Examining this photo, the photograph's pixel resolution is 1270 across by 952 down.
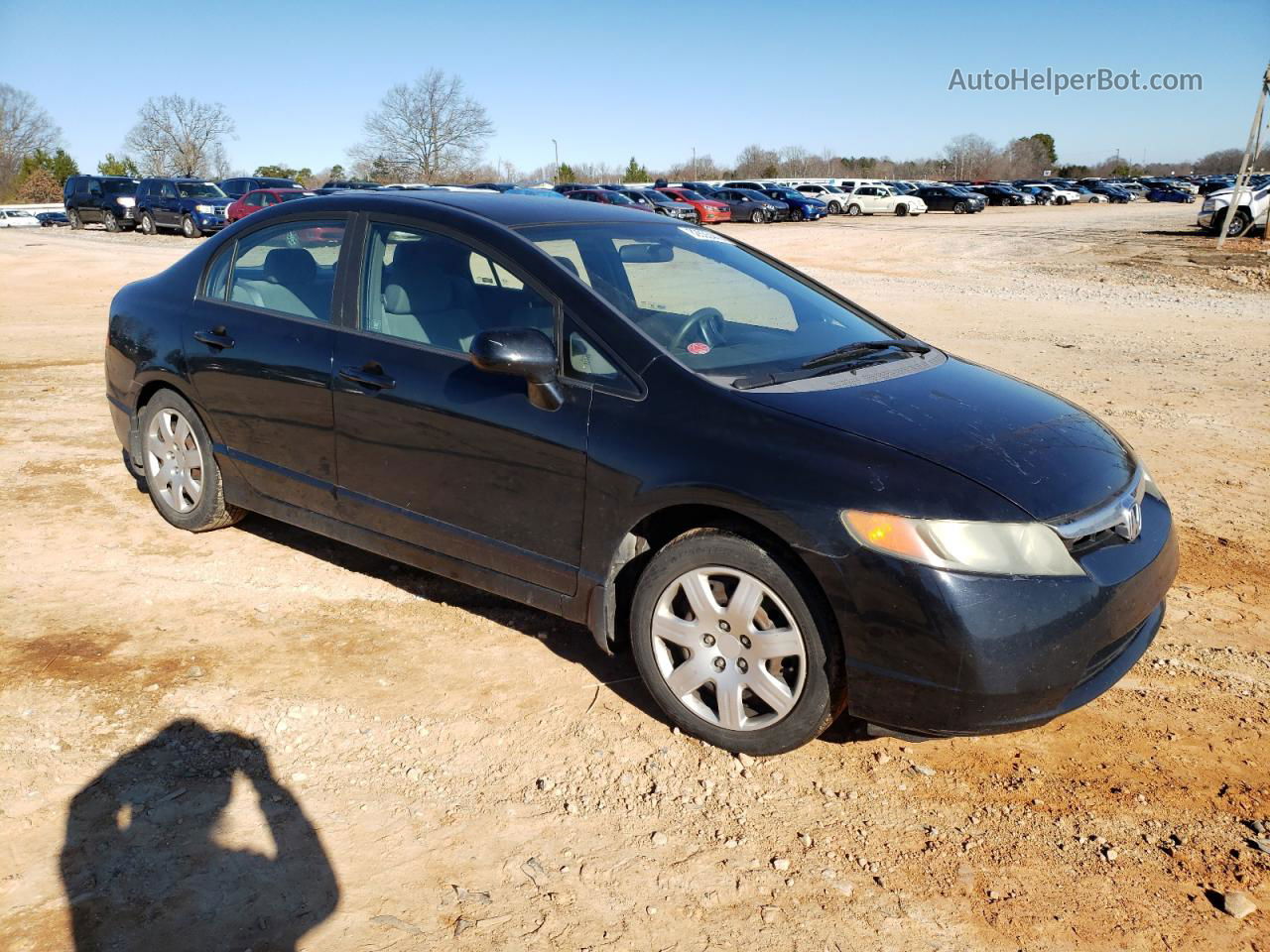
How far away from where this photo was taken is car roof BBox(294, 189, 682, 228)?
4.04m

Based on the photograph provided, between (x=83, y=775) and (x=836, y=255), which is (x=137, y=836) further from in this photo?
(x=836, y=255)

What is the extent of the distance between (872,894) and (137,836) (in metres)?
2.01

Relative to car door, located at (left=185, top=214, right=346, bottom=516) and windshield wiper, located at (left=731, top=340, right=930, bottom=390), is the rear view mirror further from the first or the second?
car door, located at (left=185, top=214, right=346, bottom=516)

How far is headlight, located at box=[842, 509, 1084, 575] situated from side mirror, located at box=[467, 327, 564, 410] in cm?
114

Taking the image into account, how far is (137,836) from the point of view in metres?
2.84

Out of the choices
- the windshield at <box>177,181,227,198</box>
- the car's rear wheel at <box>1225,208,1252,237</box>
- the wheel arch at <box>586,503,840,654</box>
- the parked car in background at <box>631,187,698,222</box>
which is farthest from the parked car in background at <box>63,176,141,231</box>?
the wheel arch at <box>586,503,840,654</box>

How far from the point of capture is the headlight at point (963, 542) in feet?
9.34

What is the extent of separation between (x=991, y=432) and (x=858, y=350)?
0.82m

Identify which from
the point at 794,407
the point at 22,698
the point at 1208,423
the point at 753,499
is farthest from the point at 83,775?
the point at 1208,423

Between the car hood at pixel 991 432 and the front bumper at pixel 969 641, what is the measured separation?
0.80ft

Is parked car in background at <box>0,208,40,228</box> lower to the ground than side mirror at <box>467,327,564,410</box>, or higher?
lower

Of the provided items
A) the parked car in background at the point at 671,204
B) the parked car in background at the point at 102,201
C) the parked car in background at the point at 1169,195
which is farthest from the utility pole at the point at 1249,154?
the parked car in background at the point at 1169,195

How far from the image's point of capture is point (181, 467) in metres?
5.04

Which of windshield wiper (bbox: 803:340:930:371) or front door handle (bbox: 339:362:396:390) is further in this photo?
front door handle (bbox: 339:362:396:390)
